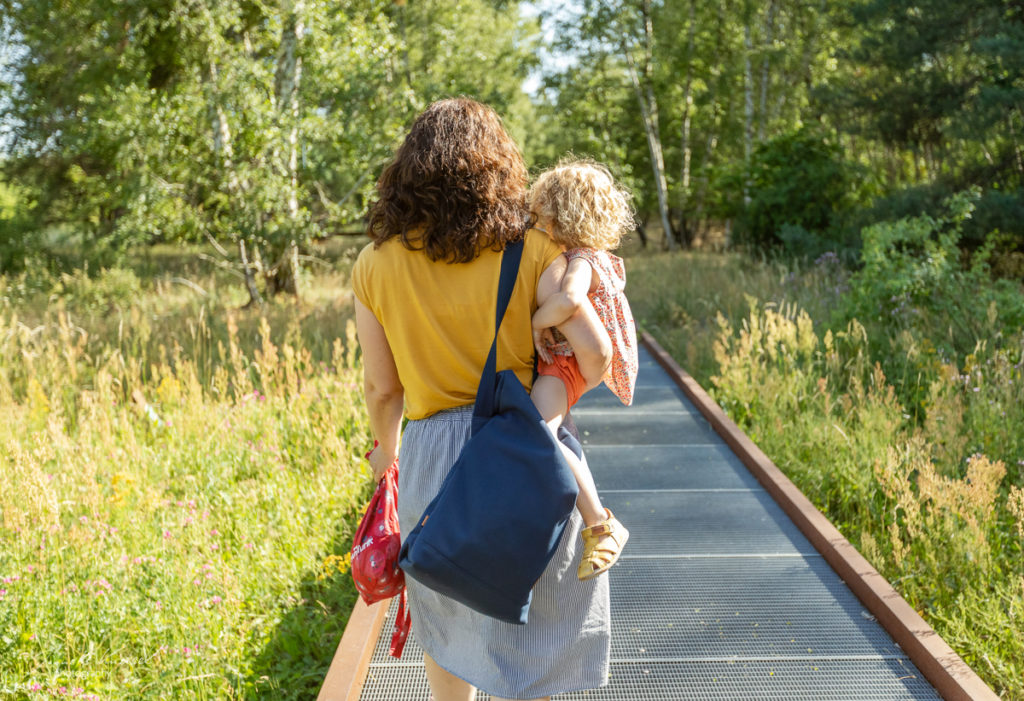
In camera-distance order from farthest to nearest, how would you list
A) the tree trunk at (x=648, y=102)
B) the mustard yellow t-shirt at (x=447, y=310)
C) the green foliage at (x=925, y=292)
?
the tree trunk at (x=648, y=102) → the green foliage at (x=925, y=292) → the mustard yellow t-shirt at (x=447, y=310)

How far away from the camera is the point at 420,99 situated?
10859mm

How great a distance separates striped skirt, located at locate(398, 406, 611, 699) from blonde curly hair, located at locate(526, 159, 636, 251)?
1.84ft

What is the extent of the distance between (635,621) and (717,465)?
1.92 m

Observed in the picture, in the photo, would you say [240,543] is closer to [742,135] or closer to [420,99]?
[420,99]

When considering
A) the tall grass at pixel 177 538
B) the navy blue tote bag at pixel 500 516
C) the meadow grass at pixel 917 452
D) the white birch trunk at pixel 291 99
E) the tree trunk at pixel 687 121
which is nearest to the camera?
the navy blue tote bag at pixel 500 516

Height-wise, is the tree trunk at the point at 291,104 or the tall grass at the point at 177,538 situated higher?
the tree trunk at the point at 291,104

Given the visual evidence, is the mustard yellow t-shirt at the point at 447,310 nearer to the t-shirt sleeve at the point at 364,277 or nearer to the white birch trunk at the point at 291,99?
the t-shirt sleeve at the point at 364,277

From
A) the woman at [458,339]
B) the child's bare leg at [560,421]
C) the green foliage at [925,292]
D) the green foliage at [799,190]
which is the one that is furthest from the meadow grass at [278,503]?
Result: the green foliage at [799,190]

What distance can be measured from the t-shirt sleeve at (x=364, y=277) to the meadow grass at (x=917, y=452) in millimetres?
2588

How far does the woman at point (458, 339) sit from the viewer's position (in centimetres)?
179

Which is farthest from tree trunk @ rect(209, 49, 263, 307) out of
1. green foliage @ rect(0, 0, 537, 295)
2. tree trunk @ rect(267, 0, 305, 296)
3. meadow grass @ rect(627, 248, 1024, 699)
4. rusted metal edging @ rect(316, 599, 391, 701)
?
rusted metal edging @ rect(316, 599, 391, 701)

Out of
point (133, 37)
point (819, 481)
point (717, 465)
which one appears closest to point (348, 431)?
point (717, 465)

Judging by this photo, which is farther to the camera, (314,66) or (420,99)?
(420,99)

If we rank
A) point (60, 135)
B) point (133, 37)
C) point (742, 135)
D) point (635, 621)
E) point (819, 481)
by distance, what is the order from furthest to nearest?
1. point (742, 135)
2. point (60, 135)
3. point (133, 37)
4. point (819, 481)
5. point (635, 621)
